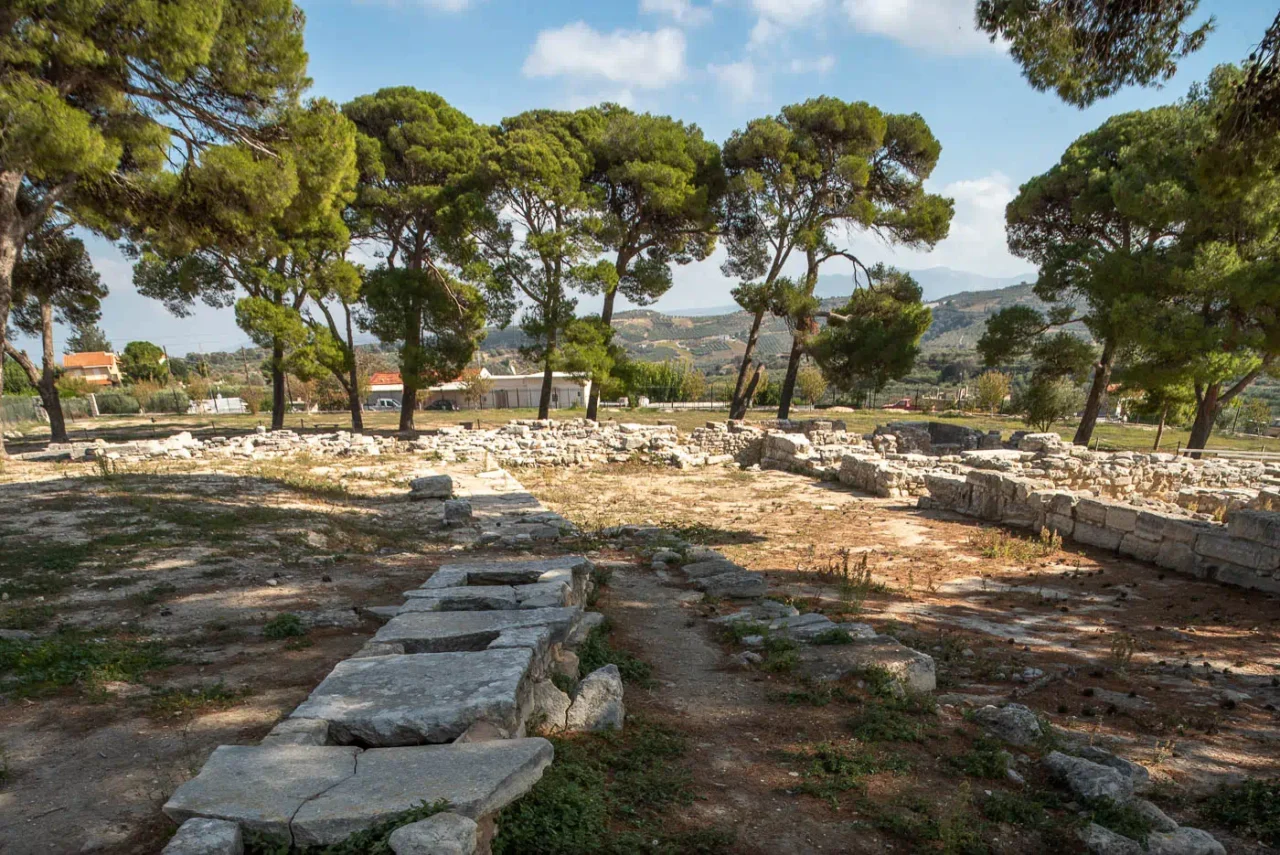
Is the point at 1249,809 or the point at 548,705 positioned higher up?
the point at 548,705

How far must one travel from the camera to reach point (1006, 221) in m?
22.2

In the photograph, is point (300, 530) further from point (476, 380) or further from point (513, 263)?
point (476, 380)

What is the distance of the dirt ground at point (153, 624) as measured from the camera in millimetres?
2822

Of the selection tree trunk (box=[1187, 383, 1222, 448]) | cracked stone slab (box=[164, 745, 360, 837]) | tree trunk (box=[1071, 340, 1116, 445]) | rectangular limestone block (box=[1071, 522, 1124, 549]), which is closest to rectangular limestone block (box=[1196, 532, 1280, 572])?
rectangular limestone block (box=[1071, 522, 1124, 549])

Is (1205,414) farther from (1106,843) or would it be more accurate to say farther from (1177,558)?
(1106,843)

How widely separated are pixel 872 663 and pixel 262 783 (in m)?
3.60

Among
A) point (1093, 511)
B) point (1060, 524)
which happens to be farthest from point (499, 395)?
point (1093, 511)

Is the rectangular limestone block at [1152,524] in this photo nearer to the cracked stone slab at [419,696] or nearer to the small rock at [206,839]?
the cracked stone slab at [419,696]

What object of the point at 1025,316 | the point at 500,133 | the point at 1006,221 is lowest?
the point at 1025,316

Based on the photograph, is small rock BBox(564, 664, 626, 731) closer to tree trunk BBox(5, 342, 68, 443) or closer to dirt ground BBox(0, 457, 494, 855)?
dirt ground BBox(0, 457, 494, 855)

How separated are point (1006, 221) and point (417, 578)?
73.9 ft

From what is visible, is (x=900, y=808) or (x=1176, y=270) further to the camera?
(x=1176, y=270)

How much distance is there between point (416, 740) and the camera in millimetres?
2854

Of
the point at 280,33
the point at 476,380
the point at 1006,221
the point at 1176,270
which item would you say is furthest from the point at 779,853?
the point at 476,380
